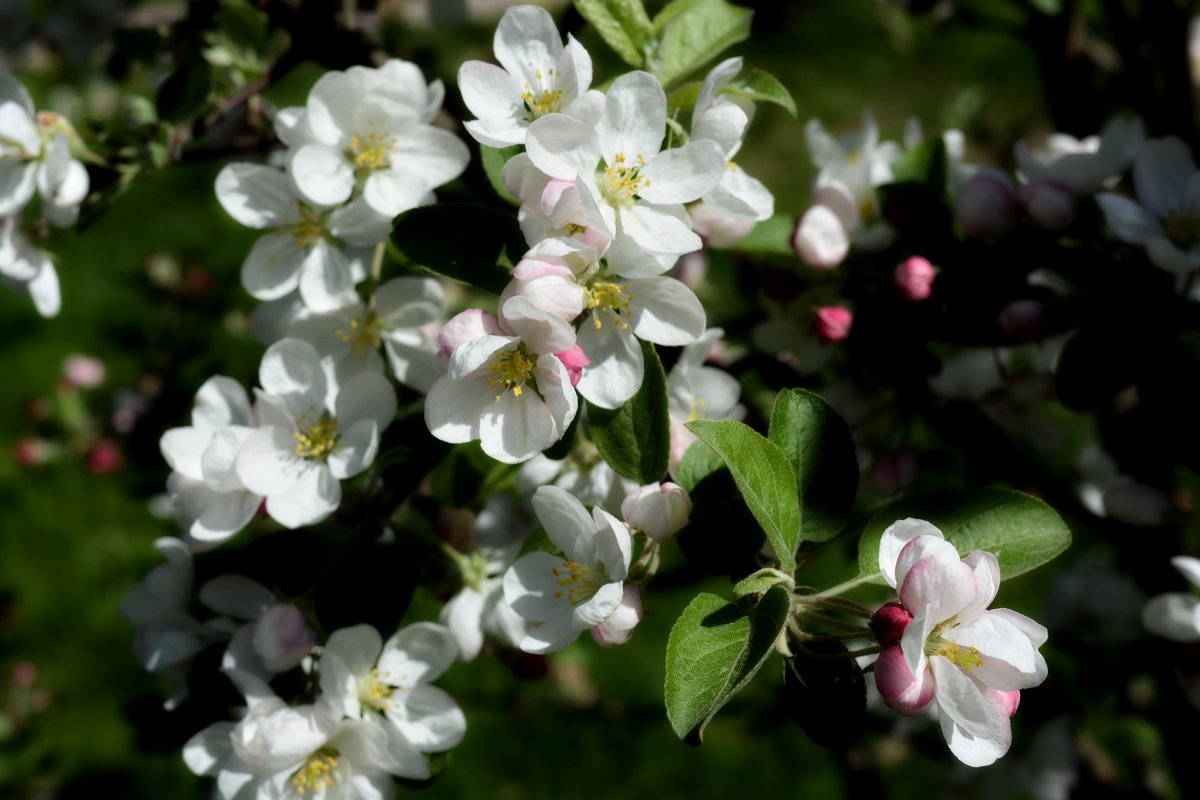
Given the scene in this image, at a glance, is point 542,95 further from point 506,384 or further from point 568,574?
point 568,574

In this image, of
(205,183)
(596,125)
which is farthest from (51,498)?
(596,125)

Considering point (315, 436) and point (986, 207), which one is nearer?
point (315, 436)

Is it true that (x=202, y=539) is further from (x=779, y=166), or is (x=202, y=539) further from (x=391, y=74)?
(x=779, y=166)

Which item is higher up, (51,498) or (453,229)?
(453,229)

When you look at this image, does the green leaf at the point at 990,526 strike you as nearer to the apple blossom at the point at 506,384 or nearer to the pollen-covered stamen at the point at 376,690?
the apple blossom at the point at 506,384

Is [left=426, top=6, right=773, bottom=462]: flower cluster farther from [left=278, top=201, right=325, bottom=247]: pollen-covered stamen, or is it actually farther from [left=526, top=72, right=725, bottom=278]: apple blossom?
[left=278, top=201, right=325, bottom=247]: pollen-covered stamen

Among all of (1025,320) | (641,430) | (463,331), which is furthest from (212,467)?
(1025,320)

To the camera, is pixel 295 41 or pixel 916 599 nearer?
pixel 916 599
